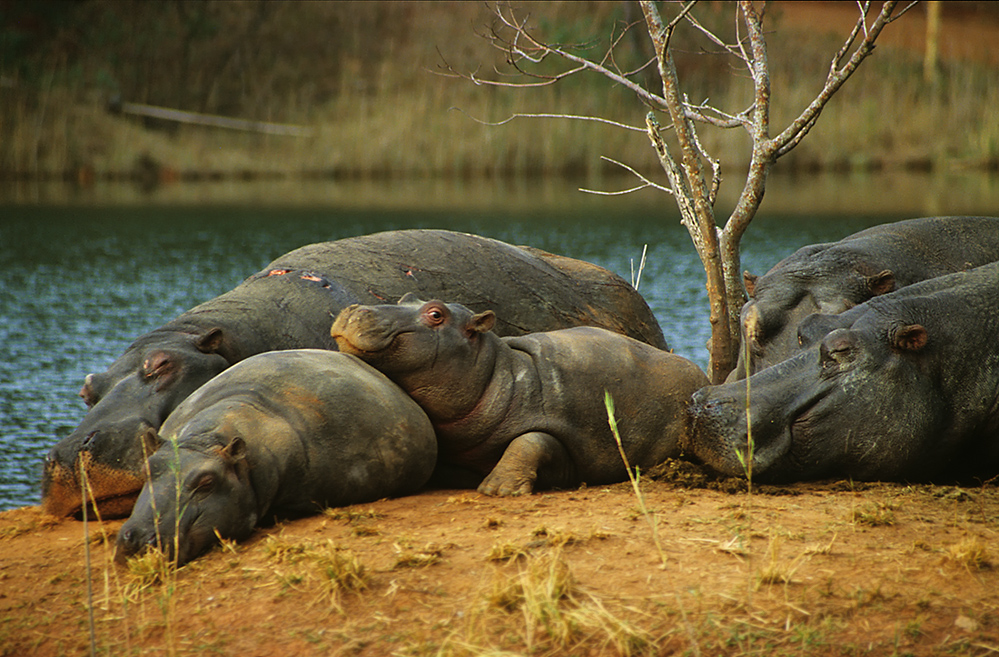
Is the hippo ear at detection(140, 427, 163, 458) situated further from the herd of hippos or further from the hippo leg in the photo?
the hippo leg

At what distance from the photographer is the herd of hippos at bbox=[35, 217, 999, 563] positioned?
14.8 feet

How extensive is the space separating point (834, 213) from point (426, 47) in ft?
67.1

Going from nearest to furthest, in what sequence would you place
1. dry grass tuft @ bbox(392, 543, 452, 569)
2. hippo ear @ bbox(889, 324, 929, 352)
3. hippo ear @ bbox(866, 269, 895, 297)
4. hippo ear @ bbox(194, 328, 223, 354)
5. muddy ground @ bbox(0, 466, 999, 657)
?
muddy ground @ bbox(0, 466, 999, 657) → dry grass tuft @ bbox(392, 543, 452, 569) → hippo ear @ bbox(889, 324, 929, 352) → hippo ear @ bbox(194, 328, 223, 354) → hippo ear @ bbox(866, 269, 895, 297)

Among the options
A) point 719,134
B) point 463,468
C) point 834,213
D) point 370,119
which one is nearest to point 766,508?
point 463,468

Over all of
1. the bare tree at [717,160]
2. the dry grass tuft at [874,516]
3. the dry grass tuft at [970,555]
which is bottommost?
the dry grass tuft at [874,516]

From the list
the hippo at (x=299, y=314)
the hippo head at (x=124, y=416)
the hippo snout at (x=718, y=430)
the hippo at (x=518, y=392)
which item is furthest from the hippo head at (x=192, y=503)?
the hippo snout at (x=718, y=430)

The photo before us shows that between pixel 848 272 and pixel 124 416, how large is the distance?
4.28 m

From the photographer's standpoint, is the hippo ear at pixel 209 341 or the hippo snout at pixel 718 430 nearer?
the hippo snout at pixel 718 430

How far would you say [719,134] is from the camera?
23875 millimetres

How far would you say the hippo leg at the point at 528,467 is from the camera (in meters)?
4.91

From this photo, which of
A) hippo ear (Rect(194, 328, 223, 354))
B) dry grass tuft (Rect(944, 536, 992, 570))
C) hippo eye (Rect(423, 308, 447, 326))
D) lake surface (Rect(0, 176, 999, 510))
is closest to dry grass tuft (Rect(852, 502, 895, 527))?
dry grass tuft (Rect(944, 536, 992, 570))

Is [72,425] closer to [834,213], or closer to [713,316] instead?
[713,316]

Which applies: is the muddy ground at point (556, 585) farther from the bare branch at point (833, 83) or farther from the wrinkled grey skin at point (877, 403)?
the bare branch at point (833, 83)

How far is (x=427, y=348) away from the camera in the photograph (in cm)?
508
